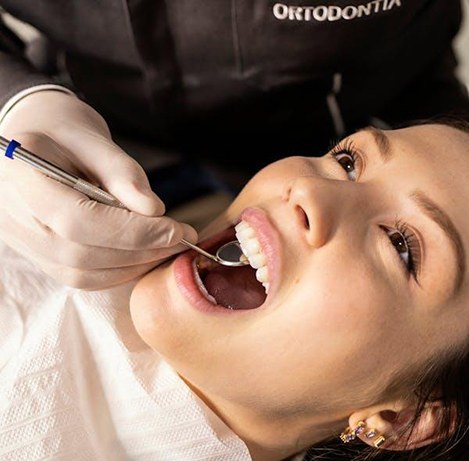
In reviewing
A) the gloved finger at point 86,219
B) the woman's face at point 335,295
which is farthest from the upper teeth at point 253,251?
the gloved finger at point 86,219

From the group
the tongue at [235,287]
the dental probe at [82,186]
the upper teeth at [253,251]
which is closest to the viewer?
the dental probe at [82,186]

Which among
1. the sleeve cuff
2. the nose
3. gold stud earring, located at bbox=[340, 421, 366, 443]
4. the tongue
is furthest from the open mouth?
the sleeve cuff

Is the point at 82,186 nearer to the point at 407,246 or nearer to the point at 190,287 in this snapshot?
the point at 190,287

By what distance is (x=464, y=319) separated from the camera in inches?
38.0

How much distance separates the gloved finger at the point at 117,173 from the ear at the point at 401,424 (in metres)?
0.42

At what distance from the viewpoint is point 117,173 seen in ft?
3.14

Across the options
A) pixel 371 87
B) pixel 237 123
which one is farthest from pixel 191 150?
pixel 371 87

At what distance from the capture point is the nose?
0.91 m

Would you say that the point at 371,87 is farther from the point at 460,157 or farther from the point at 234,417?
the point at 234,417

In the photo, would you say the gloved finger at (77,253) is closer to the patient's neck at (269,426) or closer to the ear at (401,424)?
the patient's neck at (269,426)

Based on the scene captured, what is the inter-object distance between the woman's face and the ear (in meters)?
0.03

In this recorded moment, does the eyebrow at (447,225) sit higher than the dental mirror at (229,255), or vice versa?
the eyebrow at (447,225)

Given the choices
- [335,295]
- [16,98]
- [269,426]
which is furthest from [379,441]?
[16,98]

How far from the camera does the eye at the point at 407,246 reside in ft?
3.10
